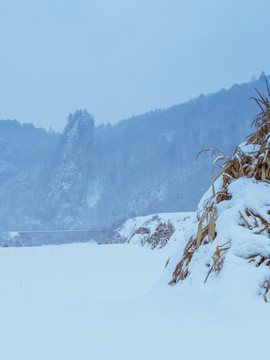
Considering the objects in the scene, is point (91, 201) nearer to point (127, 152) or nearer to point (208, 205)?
point (127, 152)

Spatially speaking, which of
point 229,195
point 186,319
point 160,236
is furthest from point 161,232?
point 186,319

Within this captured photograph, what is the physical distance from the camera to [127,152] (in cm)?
7662

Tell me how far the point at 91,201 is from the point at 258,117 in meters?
78.1

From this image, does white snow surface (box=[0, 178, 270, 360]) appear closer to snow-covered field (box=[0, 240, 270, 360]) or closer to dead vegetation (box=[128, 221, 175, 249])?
snow-covered field (box=[0, 240, 270, 360])

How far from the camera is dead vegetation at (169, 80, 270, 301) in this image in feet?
4.46

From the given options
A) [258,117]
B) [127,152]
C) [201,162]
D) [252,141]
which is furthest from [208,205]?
[127,152]

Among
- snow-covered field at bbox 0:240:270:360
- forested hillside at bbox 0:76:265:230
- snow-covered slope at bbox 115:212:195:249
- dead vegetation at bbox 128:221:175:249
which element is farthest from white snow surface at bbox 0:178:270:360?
forested hillside at bbox 0:76:265:230

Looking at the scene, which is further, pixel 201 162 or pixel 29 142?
pixel 29 142

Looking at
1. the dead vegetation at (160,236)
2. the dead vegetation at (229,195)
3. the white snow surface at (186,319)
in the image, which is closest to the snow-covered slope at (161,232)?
the dead vegetation at (160,236)

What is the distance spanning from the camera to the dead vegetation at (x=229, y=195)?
136cm

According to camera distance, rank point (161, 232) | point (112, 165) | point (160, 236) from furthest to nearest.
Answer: point (112, 165)
point (161, 232)
point (160, 236)

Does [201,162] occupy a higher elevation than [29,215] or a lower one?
higher

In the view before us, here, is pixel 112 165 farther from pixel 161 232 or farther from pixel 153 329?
pixel 153 329

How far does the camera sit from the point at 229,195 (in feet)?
5.21
